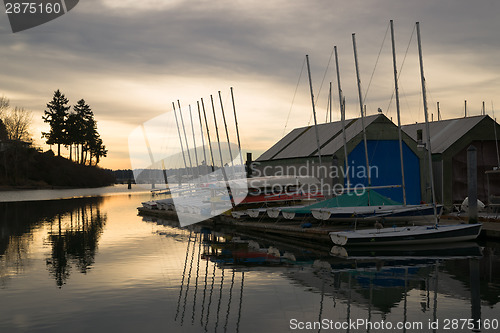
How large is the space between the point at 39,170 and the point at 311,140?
10511 cm

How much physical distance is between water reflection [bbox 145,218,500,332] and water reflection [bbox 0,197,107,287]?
5136 millimetres

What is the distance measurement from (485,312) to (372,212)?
15.2 m

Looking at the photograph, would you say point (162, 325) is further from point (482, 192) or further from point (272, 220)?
point (482, 192)

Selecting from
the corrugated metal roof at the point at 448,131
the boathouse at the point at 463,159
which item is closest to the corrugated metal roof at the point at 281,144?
the corrugated metal roof at the point at 448,131

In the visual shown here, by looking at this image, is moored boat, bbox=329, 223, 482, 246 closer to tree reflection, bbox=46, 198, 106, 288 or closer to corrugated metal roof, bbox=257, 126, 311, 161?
tree reflection, bbox=46, 198, 106, 288

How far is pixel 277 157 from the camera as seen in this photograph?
178 feet

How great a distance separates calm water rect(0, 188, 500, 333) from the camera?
48.3 feet

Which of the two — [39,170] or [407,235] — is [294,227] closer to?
[407,235]

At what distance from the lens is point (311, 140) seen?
52.3m

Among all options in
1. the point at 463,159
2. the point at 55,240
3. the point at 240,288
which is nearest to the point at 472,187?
the point at 463,159

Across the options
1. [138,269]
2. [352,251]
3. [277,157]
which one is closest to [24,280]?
[138,269]

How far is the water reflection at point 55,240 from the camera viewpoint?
77.7ft

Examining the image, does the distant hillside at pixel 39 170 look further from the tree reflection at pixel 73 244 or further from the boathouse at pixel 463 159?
→ the boathouse at pixel 463 159

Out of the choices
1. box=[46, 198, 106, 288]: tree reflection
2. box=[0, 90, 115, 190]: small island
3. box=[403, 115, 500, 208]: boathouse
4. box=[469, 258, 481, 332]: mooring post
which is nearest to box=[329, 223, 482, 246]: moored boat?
box=[469, 258, 481, 332]: mooring post
